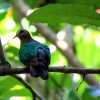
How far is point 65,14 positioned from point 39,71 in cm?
38

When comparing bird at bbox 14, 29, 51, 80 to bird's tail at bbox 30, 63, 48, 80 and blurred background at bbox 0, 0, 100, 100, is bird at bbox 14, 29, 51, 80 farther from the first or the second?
blurred background at bbox 0, 0, 100, 100

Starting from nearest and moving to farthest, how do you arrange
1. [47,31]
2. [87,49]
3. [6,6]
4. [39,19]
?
[39,19] → [6,6] → [47,31] → [87,49]

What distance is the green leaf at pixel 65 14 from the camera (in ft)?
5.99

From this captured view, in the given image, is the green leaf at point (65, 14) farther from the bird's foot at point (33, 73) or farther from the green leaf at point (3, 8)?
the green leaf at point (3, 8)

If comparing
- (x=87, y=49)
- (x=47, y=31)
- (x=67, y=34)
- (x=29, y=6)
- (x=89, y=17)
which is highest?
(x=89, y=17)

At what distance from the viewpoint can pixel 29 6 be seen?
3.33 metres

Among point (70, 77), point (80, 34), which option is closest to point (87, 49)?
point (80, 34)

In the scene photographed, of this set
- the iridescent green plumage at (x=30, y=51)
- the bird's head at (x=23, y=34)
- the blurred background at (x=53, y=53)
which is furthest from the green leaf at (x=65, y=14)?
the bird's head at (x=23, y=34)

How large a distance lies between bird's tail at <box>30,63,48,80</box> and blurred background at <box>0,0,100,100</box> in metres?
0.24

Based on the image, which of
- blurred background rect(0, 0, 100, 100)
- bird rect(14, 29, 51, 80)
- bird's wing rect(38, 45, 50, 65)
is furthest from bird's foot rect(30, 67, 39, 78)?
blurred background rect(0, 0, 100, 100)

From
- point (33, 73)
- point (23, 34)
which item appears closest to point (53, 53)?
point (23, 34)

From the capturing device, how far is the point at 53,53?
396 centimetres

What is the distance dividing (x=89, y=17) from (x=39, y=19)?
0.25m

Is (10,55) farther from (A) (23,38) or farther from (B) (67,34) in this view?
(B) (67,34)
